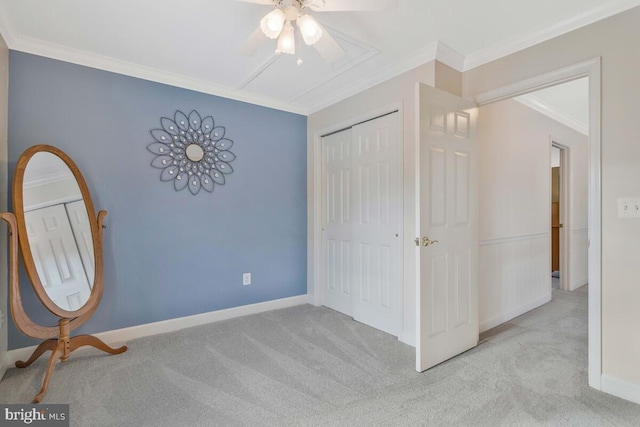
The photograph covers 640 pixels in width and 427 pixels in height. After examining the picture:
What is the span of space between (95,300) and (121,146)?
4.18 ft

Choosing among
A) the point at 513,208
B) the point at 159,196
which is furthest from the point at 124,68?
the point at 513,208

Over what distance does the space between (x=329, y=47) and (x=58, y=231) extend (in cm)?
229

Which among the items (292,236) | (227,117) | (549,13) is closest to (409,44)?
(549,13)

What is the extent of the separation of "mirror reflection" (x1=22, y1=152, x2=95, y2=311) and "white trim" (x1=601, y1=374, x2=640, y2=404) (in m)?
3.53

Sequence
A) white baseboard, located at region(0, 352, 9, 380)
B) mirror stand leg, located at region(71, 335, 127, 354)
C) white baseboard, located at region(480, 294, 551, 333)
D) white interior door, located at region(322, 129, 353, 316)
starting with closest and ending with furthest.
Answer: white baseboard, located at region(0, 352, 9, 380) < mirror stand leg, located at region(71, 335, 127, 354) < white baseboard, located at region(480, 294, 551, 333) < white interior door, located at region(322, 129, 353, 316)

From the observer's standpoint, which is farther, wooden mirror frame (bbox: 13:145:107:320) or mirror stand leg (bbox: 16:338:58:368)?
mirror stand leg (bbox: 16:338:58:368)

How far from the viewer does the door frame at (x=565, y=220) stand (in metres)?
4.14

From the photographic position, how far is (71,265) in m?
2.23

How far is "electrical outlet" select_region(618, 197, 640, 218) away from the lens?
1.74 m

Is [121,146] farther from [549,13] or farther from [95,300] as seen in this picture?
[549,13]

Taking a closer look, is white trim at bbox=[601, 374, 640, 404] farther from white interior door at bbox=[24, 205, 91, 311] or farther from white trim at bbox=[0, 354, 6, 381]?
white trim at bbox=[0, 354, 6, 381]

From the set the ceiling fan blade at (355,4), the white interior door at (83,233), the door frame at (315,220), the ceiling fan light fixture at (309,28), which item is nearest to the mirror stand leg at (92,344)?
the white interior door at (83,233)

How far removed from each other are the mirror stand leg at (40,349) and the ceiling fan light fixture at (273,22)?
2.47 metres

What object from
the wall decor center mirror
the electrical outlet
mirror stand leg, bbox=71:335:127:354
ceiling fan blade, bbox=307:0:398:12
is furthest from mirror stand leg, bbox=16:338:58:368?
the electrical outlet
